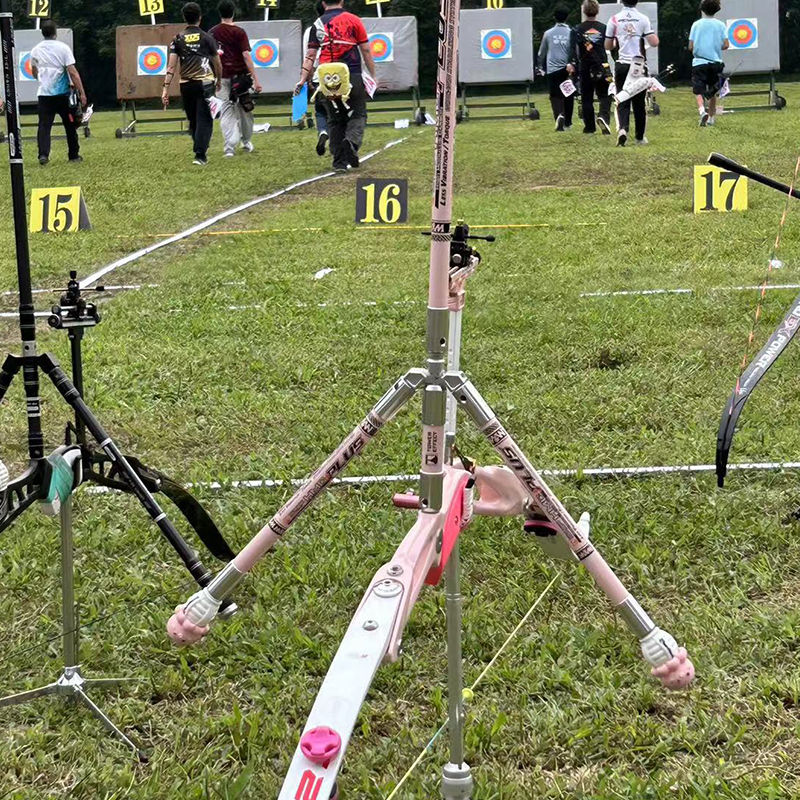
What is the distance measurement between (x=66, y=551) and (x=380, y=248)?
5418mm

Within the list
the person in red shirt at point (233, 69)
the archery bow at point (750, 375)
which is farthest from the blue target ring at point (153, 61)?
the archery bow at point (750, 375)

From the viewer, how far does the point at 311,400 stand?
13.9 ft

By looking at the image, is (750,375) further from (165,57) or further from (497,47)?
(165,57)

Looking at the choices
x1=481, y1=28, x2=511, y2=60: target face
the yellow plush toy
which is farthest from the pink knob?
x1=481, y1=28, x2=511, y2=60: target face

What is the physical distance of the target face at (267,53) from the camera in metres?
18.8

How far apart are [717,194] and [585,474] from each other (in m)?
5.24

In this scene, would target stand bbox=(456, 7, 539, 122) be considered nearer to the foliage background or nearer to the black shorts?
the foliage background

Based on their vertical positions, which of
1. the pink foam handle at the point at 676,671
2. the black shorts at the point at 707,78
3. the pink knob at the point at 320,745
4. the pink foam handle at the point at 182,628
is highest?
the black shorts at the point at 707,78

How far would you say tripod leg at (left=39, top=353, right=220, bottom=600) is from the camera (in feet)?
6.45

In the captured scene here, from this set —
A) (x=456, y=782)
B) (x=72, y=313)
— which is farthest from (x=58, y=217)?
(x=456, y=782)

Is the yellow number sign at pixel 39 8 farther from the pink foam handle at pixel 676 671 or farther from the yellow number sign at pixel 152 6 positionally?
the pink foam handle at pixel 676 671

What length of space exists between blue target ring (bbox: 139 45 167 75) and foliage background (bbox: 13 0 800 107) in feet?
12.9

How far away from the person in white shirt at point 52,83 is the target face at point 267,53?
21.9ft

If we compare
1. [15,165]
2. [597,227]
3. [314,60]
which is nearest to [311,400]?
[15,165]
